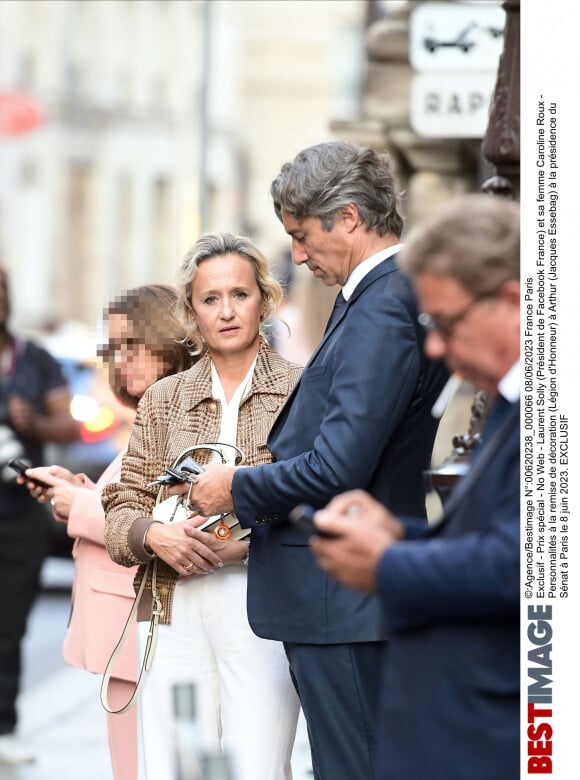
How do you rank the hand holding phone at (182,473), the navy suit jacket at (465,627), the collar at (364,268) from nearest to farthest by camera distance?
the navy suit jacket at (465,627) < the collar at (364,268) < the hand holding phone at (182,473)

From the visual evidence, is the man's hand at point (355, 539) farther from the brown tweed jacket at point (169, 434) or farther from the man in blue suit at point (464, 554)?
the brown tweed jacket at point (169, 434)

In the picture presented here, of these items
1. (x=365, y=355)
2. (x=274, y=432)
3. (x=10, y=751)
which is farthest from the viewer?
(x=10, y=751)

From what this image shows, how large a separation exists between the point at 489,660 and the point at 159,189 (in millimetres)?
50841

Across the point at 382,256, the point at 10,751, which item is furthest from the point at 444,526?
the point at 10,751

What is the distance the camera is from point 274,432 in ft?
13.1

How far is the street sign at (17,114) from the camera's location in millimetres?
42322

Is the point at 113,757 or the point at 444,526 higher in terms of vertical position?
the point at 444,526

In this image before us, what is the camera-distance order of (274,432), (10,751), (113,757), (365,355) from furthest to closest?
(10,751) → (113,757) → (274,432) → (365,355)

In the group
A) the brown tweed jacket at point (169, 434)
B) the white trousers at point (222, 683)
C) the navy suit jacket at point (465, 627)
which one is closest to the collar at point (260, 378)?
the brown tweed jacket at point (169, 434)

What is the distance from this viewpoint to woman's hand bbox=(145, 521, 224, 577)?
13.6ft

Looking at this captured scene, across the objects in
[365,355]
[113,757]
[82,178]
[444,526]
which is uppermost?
[82,178]

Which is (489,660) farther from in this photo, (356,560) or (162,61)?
(162,61)

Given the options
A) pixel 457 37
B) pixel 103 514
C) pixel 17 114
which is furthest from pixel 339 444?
pixel 17 114

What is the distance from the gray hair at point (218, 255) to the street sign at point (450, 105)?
136 inches
